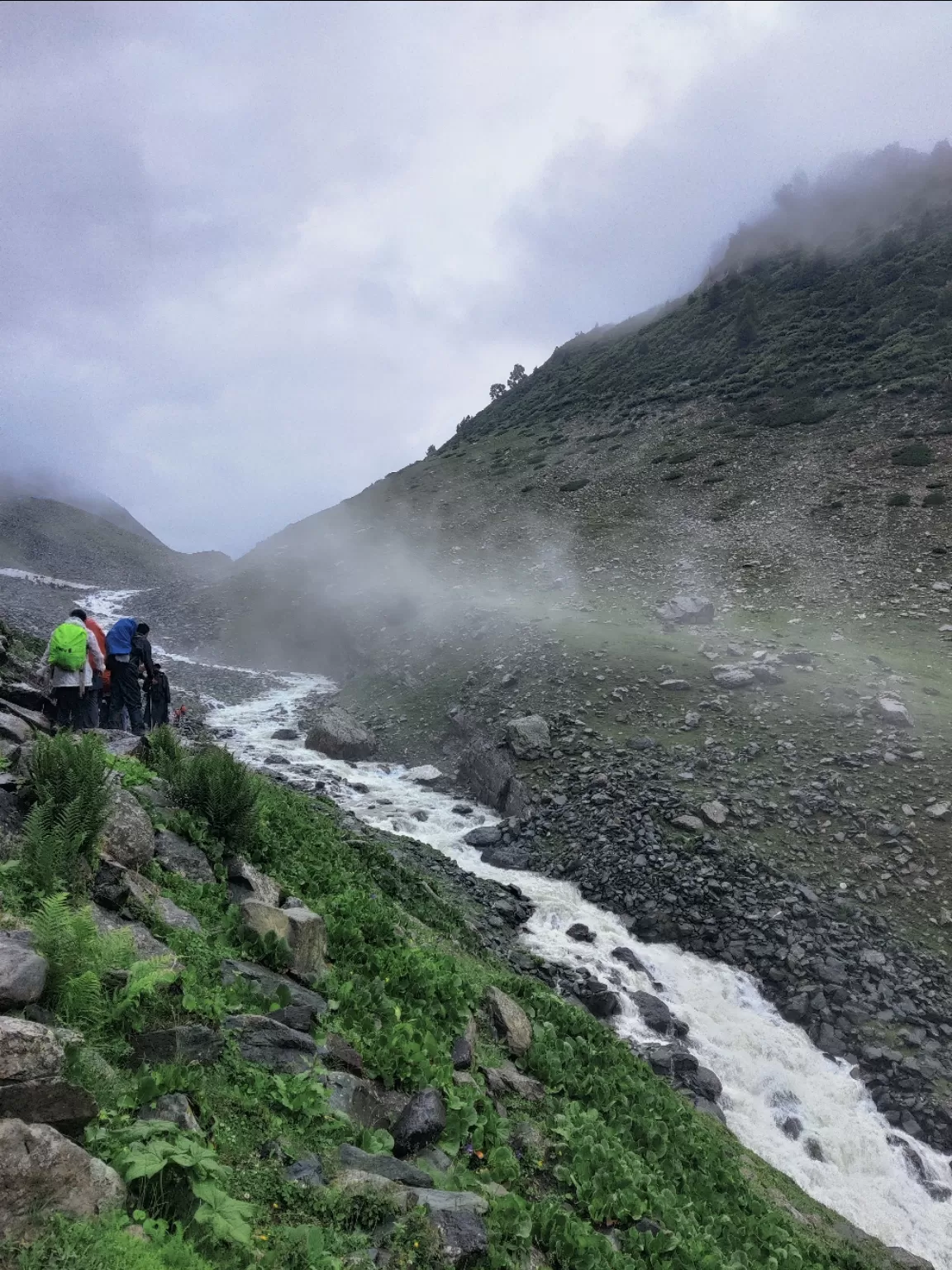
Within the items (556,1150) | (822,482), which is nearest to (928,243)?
(822,482)

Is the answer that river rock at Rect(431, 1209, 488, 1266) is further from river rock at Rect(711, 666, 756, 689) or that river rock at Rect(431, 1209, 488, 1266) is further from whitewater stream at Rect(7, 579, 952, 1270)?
river rock at Rect(711, 666, 756, 689)

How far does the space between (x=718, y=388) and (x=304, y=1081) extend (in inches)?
2572

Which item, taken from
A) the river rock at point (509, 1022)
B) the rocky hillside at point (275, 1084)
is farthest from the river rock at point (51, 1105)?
the river rock at point (509, 1022)

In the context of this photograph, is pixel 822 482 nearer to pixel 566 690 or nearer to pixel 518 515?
pixel 518 515

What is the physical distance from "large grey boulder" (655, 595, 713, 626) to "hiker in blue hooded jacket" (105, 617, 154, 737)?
72.2ft

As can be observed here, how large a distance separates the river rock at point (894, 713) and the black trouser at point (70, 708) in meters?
20.6

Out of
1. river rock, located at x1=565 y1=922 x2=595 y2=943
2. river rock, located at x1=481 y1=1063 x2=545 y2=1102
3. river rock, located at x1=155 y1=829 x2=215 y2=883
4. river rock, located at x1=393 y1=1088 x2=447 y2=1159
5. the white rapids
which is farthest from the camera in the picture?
river rock, located at x1=565 y1=922 x2=595 y2=943

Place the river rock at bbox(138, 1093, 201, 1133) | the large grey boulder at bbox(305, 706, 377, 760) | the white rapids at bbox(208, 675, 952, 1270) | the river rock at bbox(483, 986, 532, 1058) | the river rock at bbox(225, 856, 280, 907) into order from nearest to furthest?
the river rock at bbox(138, 1093, 201, 1133), the river rock at bbox(225, 856, 280, 907), the river rock at bbox(483, 986, 532, 1058), the white rapids at bbox(208, 675, 952, 1270), the large grey boulder at bbox(305, 706, 377, 760)

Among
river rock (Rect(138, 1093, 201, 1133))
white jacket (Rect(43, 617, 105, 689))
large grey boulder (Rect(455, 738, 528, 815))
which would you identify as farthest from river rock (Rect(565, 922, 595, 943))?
river rock (Rect(138, 1093, 201, 1133))

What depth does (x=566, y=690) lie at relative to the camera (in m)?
24.2

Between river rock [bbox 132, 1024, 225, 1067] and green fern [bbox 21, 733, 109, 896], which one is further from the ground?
green fern [bbox 21, 733, 109, 896]

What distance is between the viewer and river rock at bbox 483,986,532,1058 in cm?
820

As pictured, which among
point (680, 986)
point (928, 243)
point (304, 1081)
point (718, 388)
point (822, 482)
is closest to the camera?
point (304, 1081)

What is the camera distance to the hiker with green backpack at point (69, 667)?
12.0m
